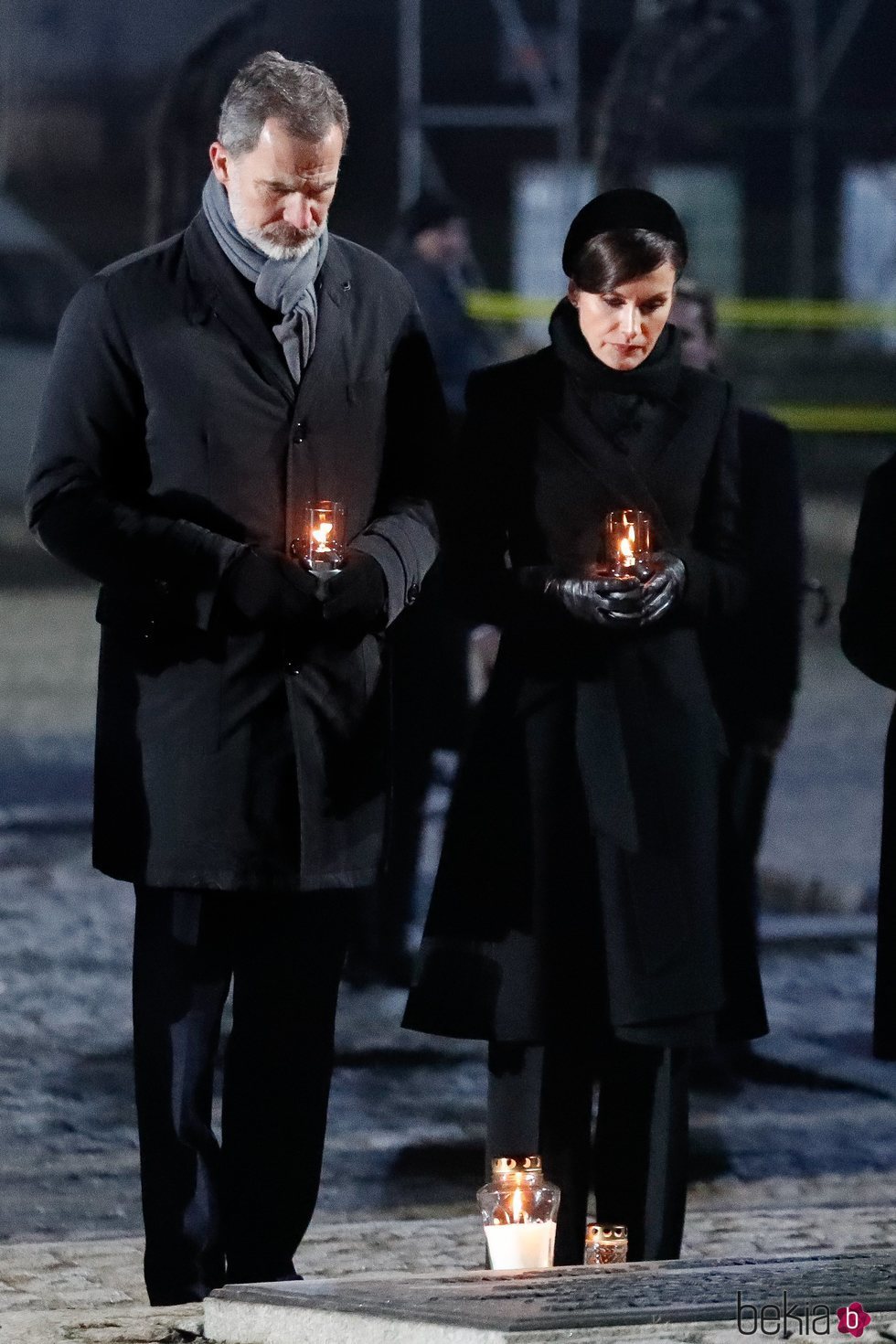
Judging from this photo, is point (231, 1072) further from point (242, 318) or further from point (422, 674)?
point (422, 674)

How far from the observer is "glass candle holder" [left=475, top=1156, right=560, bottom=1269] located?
4207 mm

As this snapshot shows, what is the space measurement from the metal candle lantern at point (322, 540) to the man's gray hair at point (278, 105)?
21.9 inches

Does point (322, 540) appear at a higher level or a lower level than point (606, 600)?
higher

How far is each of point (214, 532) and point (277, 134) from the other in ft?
2.00

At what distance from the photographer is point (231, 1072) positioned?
439 cm

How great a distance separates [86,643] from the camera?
11.4 metres

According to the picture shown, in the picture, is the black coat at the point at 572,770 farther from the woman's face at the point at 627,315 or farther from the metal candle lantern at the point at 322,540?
the metal candle lantern at the point at 322,540

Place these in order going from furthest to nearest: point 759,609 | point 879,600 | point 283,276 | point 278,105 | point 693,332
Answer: point 693,332 → point 759,609 → point 879,600 → point 283,276 → point 278,105

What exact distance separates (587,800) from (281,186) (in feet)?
3.70

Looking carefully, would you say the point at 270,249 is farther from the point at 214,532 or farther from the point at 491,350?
the point at 491,350

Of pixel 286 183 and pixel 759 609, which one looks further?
pixel 759 609

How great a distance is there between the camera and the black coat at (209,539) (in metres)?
4.16

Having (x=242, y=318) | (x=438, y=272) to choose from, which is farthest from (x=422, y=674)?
(x=242, y=318)

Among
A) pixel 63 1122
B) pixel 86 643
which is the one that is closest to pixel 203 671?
pixel 63 1122
